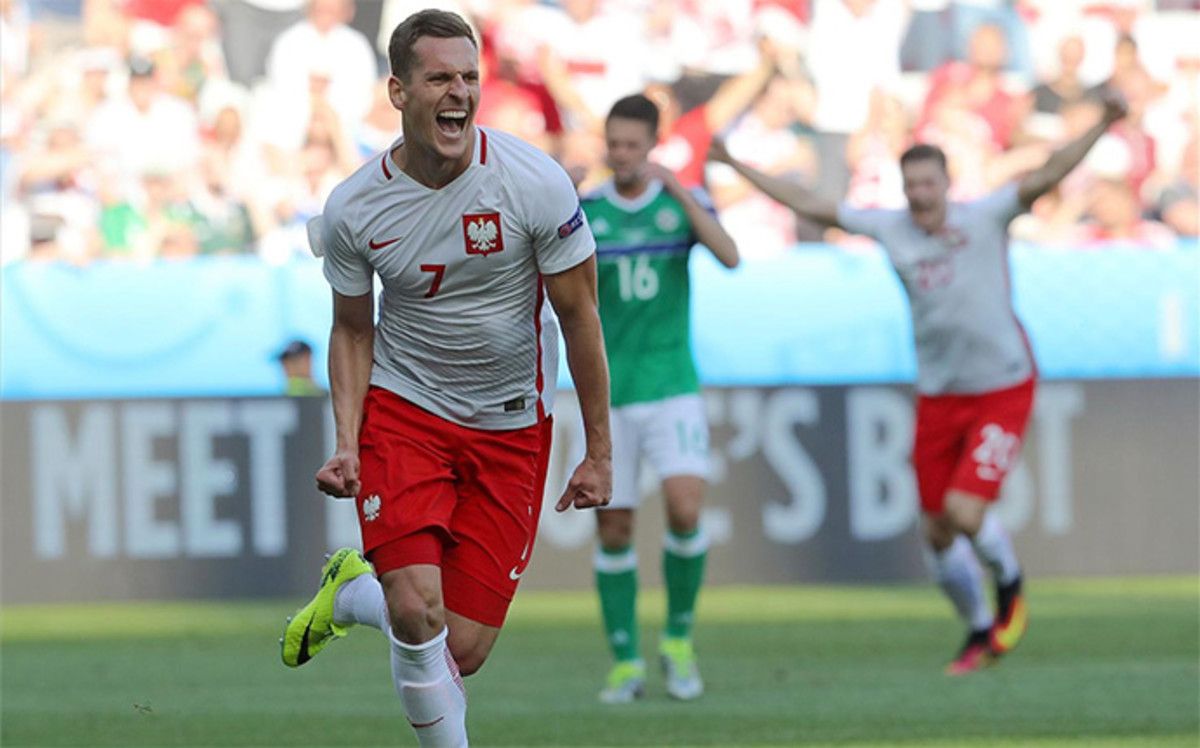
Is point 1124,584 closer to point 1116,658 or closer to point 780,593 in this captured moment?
point 780,593

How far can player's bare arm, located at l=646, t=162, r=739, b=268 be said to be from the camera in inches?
384

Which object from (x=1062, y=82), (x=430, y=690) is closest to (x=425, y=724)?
(x=430, y=690)

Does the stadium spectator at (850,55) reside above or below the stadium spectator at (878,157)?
above

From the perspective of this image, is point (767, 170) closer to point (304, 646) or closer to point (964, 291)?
Answer: point (964, 291)

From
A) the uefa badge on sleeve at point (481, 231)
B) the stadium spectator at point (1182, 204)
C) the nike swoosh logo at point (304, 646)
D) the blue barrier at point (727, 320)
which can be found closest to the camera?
the uefa badge on sleeve at point (481, 231)

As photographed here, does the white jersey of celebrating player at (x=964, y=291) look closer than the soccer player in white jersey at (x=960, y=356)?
No

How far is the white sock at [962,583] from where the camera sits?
428 inches

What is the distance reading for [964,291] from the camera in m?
11.1

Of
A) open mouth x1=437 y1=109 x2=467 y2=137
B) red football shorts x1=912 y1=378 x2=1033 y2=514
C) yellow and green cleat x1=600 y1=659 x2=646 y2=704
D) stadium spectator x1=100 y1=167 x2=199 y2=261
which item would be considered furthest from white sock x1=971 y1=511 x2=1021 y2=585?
stadium spectator x1=100 y1=167 x2=199 y2=261

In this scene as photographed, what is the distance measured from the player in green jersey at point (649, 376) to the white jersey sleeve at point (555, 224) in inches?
143

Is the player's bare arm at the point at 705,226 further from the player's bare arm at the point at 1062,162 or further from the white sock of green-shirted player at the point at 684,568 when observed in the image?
the player's bare arm at the point at 1062,162

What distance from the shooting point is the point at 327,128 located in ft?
56.1

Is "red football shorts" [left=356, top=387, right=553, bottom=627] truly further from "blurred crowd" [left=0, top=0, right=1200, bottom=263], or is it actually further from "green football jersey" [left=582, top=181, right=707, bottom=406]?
"blurred crowd" [left=0, top=0, right=1200, bottom=263]

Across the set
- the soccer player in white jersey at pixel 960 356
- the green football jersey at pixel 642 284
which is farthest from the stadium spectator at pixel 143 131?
the green football jersey at pixel 642 284
